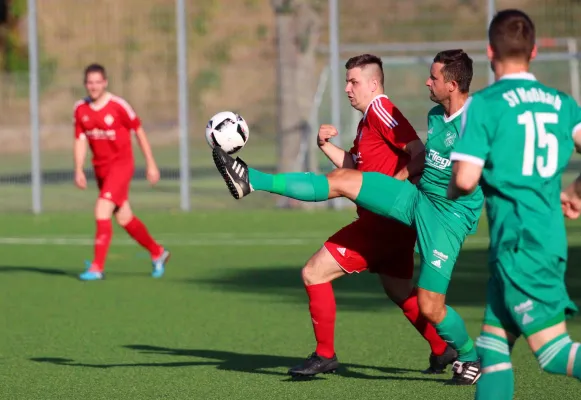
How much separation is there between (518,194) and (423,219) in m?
1.90

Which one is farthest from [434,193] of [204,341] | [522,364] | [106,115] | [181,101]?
[181,101]

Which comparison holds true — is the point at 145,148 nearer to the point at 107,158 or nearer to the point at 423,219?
the point at 107,158

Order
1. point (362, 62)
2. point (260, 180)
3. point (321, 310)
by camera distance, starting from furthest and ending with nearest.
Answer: point (362, 62) < point (321, 310) < point (260, 180)

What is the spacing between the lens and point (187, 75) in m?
22.7

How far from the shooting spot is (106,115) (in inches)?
550

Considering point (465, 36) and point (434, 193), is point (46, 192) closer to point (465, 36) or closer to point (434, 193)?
point (465, 36)

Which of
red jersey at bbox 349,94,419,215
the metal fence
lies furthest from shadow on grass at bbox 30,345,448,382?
the metal fence

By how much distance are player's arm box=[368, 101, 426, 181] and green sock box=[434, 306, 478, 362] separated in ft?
2.71

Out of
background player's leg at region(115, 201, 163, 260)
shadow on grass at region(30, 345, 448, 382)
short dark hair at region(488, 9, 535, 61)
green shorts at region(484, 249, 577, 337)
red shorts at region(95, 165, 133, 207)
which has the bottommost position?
shadow on grass at region(30, 345, 448, 382)

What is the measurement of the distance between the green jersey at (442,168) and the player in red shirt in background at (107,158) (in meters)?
6.32

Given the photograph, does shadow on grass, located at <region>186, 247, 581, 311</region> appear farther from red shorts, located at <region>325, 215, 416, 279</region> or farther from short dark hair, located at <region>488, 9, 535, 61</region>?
short dark hair, located at <region>488, 9, 535, 61</region>

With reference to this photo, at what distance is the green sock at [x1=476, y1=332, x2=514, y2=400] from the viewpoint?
5887 millimetres

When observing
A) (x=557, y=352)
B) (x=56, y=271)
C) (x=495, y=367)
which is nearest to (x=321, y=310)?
(x=495, y=367)

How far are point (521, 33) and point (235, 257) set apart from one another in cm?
1058
